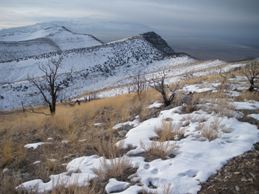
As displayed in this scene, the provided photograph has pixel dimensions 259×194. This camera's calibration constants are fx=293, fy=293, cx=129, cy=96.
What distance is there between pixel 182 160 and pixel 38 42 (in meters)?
91.4

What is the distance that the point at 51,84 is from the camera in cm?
1558

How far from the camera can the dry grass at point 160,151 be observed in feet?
18.1

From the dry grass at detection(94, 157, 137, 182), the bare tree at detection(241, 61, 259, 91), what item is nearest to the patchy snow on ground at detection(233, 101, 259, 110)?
the bare tree at detection(241, 61, 259, 91)

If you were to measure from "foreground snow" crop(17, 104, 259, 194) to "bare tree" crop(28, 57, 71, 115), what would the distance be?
9.21m

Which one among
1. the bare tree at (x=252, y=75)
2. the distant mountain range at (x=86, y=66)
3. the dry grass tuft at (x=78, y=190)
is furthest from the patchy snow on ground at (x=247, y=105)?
the distant mountain range at (x=86, y=66)

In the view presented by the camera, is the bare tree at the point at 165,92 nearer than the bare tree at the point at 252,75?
Yes

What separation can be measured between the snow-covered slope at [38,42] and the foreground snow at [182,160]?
69949mm

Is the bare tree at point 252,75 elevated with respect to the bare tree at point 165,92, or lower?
elevated

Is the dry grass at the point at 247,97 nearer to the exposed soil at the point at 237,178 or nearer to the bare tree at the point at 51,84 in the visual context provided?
the exposed soil at the point at 237,178

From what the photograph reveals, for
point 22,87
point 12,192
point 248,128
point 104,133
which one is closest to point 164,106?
point 104,133

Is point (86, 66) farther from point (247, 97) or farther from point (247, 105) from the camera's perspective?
point (247, 105)

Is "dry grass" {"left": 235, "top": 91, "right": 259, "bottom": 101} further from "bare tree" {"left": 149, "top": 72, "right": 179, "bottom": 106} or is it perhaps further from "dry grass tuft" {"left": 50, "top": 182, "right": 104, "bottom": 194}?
"dry grass tuft" {"left": 50, "top": 182, "right": 104, "bottom": 194}

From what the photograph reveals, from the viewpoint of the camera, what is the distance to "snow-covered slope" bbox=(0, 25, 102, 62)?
3037 inches

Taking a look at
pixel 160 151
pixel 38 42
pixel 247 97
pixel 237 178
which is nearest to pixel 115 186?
pixel 160 151
